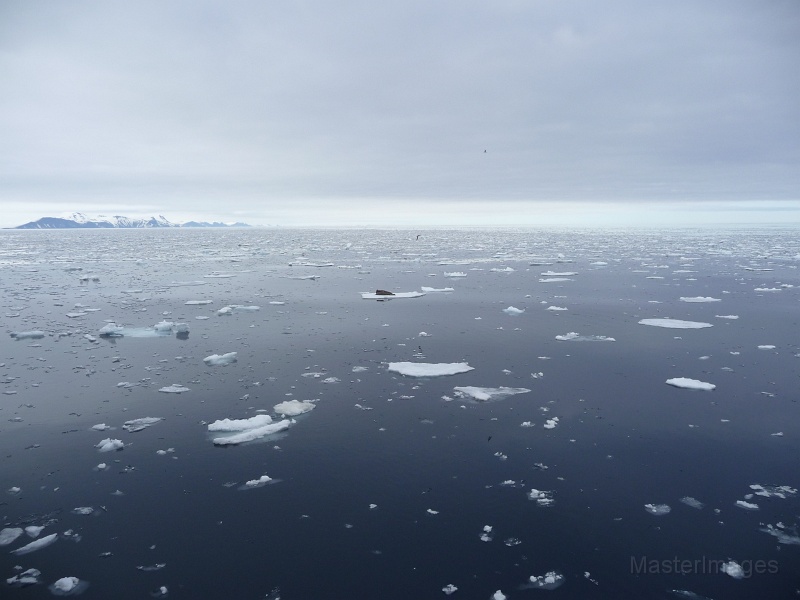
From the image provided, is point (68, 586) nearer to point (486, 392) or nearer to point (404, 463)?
point (404, 463)

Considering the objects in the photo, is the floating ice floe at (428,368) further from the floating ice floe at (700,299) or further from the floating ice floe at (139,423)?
the floating ice floe at (700,299)

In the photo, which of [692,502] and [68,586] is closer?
[68,586]

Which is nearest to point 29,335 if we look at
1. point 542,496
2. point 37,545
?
point 37,545

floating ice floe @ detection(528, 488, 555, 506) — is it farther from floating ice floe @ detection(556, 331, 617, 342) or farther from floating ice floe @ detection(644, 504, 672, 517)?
floating ice floe @ detection(556, 331, 617, 342)

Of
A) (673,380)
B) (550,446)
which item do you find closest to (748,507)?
(550,446)

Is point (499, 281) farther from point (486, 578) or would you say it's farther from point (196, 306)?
point (486, 578)

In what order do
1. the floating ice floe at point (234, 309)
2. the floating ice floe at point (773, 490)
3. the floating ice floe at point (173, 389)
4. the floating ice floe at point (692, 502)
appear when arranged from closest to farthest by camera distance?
1. the floating ice floe at point (692, 502)
2. the floating ice floe at point (773, 490)
3. the floating ice floe at point (173, 389)
4. the floating ice floe at point (234, 309)

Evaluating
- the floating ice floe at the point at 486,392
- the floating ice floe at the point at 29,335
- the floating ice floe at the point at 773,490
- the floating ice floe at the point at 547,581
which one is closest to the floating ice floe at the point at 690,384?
the floating ice floe at the point at 486,392
